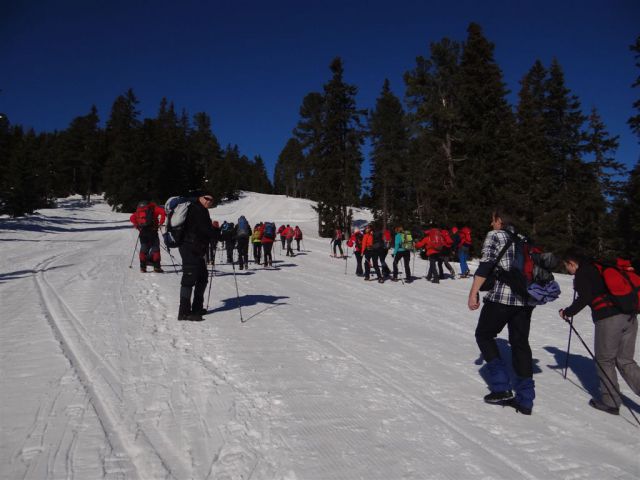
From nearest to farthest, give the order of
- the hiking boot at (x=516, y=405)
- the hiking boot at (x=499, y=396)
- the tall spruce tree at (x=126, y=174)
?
the hiking boot at (x=516, y=405) → the hiking boot at (x=499, y=396) → the tall spruce tree at (x=126, y=174)

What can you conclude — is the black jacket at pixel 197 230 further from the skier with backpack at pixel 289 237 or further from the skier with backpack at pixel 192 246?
the skier with backpack at pixel 289 237

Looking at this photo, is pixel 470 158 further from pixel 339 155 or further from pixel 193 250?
pixel 193 250

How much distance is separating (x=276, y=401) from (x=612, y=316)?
11.3ft

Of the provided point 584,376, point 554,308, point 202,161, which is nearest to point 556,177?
point 554,308

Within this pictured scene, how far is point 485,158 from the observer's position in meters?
24.7

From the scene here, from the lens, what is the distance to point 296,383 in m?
4.49

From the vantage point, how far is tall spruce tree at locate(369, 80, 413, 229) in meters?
36.8

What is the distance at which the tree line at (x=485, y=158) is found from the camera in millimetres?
24062

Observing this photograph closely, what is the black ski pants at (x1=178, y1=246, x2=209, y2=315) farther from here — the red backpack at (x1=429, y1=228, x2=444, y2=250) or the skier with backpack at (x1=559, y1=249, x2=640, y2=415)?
the red backpack at (x1=429, y1=228, x2=444, y2=250)

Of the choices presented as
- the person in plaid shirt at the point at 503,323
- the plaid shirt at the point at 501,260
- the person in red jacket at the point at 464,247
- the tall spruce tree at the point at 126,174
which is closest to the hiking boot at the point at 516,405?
the person in plaid shirt at the point at 503,323

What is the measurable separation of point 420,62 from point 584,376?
80.4 ft

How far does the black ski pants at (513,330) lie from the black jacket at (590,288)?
2.04 feet

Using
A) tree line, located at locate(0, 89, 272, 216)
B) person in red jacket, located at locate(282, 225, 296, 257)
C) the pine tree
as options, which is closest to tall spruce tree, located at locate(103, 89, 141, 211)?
tree line, located at locate(0, 89, 272, 216)

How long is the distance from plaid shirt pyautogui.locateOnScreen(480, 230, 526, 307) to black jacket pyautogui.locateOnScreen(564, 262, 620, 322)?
2.47 feet
